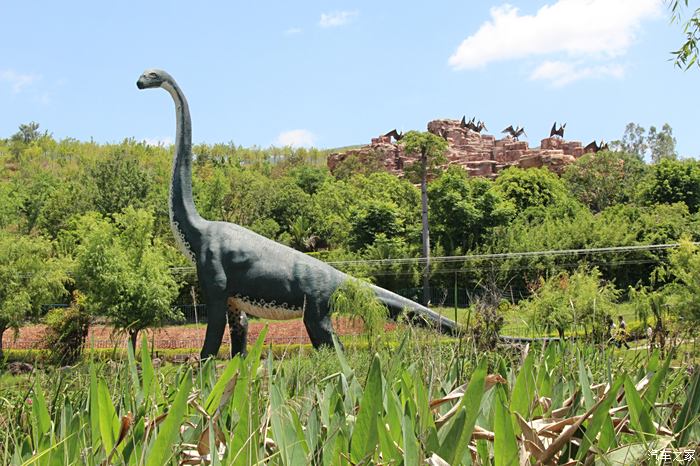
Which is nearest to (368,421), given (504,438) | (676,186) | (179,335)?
(504,438)

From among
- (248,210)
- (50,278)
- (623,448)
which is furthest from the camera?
(248,210)

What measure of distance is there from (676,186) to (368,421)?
3673cm

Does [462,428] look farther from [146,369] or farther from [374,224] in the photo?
[374,224]

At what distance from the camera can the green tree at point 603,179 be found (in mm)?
40875

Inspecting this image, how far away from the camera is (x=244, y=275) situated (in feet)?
29.8

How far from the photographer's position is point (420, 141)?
2291 centimetres

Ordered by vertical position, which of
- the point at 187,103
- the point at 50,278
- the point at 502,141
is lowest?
the point at 50,278

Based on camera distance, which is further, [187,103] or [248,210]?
[248,210]

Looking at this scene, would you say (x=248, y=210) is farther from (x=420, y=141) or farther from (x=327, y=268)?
(x=327, y=268)

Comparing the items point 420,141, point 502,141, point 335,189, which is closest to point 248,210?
point 335,189

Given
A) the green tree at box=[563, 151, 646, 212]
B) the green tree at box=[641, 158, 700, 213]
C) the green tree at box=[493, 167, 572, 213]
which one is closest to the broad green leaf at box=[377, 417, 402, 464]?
the green tree at box=[641, 158, 700, 213]

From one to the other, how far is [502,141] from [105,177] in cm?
4004

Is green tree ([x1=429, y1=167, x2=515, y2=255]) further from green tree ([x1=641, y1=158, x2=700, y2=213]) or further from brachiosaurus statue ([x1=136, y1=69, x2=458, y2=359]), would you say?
brachiosaurus statue ([x1=136, y1=69, x2=458, y2=359])

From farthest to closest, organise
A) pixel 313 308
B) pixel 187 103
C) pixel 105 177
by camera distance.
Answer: pixel 105 177 → pixel 187 103 → pixel 313 308
